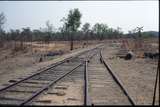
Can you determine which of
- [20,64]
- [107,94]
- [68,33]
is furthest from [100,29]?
[107,94]

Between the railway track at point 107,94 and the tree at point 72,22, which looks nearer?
the railway track at point 107,94

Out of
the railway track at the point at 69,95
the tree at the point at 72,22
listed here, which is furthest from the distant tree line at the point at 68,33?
the railway track at the point at 69,95

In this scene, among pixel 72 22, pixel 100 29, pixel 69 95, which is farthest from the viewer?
pixel 100 29

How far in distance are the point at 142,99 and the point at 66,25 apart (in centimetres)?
4831

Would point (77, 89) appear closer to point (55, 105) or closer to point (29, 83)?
point (29, 83)

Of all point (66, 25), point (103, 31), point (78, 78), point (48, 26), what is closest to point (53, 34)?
point (48, 26)

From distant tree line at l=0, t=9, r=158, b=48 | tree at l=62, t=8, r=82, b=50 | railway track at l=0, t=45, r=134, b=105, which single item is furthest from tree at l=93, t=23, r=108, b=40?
railway track at l=0, t=45, r=134, b=105

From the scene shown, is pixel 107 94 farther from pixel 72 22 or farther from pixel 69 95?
pixel 72 22

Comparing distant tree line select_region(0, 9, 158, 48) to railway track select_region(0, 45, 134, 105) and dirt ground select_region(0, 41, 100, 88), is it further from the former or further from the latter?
railway track select_region(0, 45, 134, 105)

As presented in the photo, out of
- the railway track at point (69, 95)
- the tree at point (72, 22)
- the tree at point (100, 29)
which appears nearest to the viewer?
the railway track at point (69, 95)

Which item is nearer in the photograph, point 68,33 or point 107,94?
point 107,94

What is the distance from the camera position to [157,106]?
28.0 ft

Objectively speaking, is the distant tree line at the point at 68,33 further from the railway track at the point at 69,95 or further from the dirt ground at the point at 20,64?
the railway track at the point at 69,95

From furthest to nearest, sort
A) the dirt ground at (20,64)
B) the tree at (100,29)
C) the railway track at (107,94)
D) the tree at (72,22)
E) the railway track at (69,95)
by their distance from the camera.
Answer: the tree at (100,29)
the tree at (72,22)
the dirt ground at (20,64)
the railway track at (107,94)
the railway track at (69,95)
